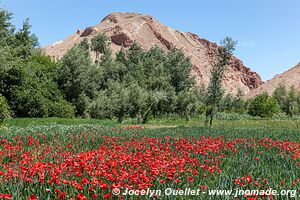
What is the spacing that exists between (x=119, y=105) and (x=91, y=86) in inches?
443

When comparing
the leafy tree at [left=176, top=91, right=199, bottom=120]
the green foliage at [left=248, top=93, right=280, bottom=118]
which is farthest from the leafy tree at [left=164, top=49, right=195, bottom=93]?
the green foliage at [left=248, top=93, right=280, bottom=118]

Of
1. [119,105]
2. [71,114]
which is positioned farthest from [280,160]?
[71,114]

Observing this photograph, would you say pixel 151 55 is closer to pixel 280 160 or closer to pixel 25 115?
pixel 25 115

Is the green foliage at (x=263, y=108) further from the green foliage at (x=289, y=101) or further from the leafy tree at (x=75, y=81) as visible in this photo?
the leafy tree at (x=75, y=81)

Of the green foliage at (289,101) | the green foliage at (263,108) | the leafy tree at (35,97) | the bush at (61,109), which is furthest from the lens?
the green foliage at (289,101)

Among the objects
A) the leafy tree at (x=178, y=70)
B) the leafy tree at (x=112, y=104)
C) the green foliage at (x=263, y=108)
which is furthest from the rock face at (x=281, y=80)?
the leafy tree at (x=112, y=104)

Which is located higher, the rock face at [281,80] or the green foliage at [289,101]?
the rock face at [281,80]

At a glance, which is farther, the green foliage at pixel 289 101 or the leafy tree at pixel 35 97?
the green foliage at pixel 289 101

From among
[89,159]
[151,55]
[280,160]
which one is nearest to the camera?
[89,159]

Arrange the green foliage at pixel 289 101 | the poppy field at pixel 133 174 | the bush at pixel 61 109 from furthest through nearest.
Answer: the green foliage at pixel 289 101, the bush at pixel 61 109, the poppy field at pixel 133 174

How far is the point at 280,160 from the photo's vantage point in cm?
1014

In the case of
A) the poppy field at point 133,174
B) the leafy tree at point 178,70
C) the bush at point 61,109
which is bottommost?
the poppy field at point 133,174

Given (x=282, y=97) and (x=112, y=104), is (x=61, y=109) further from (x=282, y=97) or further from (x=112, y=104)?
(x=282, y=97)

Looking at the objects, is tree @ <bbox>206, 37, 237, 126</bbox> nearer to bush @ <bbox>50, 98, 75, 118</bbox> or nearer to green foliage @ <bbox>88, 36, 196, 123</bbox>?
green foliage @ <bbox>88, 36, 196, 123</bbox>
